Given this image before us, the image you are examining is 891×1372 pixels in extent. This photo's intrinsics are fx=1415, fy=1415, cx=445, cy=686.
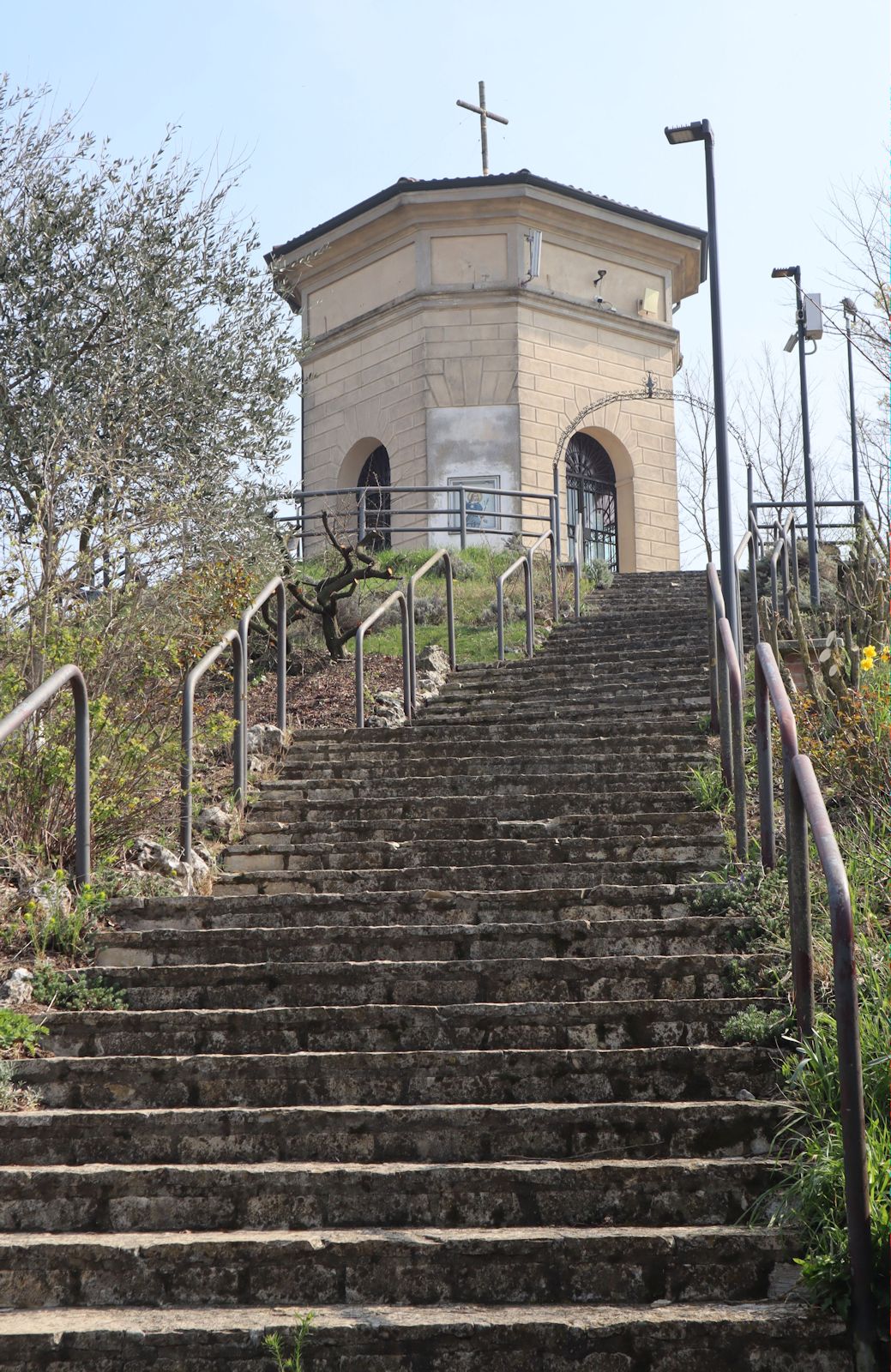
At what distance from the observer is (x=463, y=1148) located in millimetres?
4188

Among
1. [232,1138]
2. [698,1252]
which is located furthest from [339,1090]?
[698,1252]

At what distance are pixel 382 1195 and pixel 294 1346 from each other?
0.63 meters

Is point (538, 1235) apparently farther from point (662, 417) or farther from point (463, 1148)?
point (662, 417)

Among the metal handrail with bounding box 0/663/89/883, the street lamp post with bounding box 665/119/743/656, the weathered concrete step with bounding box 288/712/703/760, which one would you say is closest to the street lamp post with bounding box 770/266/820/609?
the street lamp post with bounding box 665/119/743/656

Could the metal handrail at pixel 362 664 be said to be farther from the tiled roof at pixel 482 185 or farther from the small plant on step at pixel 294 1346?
the tiled roof at pixel 482 185

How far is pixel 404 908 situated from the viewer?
585cm

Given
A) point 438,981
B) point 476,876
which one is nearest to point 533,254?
point 476,876

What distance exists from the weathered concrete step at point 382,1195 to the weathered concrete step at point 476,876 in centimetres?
209

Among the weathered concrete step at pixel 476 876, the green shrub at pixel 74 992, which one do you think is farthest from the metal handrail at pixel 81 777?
the weathered concrete step at pixel 476 876

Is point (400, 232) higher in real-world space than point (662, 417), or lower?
higher

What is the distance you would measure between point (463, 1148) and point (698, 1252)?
831mm

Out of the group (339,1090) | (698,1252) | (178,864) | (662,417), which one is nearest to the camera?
(698,1252)

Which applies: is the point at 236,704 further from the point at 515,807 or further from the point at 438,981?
the point at 438,981

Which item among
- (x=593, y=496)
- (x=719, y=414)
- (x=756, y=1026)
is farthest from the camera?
(x=593, y=496)
